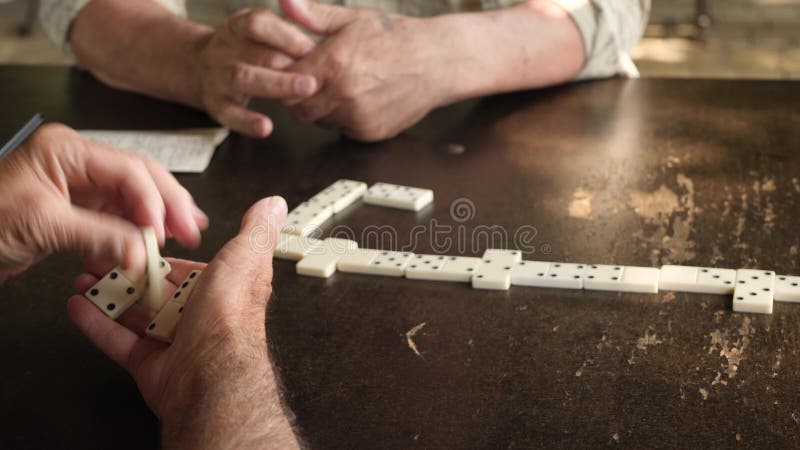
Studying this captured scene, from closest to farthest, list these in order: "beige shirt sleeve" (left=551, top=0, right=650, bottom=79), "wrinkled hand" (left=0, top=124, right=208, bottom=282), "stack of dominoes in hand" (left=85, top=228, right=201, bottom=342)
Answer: "wrinkled hand" (left=0, top=124, right=208, bottom=282) < "stack of dominoes in hand" (left=85, top=228, right=201, bottom=342) < "beige shirt sleeve" (left=551, top=0, right=650, bottom=79)

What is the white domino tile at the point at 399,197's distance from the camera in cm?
168

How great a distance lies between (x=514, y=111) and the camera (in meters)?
2.19

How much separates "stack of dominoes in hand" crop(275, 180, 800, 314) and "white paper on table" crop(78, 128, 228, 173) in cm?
42

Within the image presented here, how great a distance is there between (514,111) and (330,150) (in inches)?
18.3

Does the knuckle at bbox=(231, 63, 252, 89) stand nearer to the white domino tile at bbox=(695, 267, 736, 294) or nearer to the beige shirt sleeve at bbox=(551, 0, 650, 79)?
the beige shirt sleeve at bbox=(551, 0, 650, 79)

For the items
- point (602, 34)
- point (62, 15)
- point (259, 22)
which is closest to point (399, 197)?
point (259, 22)

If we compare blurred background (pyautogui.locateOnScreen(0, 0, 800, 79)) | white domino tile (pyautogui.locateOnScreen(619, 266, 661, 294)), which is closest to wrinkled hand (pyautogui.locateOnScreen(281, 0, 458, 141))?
white domino tile (pyautogui.locateOnScreen(619, 266, 661, 294))

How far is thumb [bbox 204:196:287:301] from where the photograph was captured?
1.20m

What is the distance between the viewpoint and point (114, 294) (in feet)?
4.23

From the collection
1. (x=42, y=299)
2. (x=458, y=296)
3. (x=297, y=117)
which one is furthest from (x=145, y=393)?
(x=297, y=117)

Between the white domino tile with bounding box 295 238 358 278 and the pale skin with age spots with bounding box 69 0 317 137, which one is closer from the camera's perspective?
the white domino tile with bounding box 295 238 358 278

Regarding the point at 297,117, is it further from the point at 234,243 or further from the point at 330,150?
the point at 234,243

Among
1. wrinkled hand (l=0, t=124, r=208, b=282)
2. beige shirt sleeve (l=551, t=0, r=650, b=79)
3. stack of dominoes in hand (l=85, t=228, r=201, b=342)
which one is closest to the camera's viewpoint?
wrinkled hand (l=0, t=124, r=208, b=282)

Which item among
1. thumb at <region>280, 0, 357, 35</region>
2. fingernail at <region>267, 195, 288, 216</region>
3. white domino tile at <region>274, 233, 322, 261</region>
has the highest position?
fingernail at <region>267, 195, 288, 216</region>
